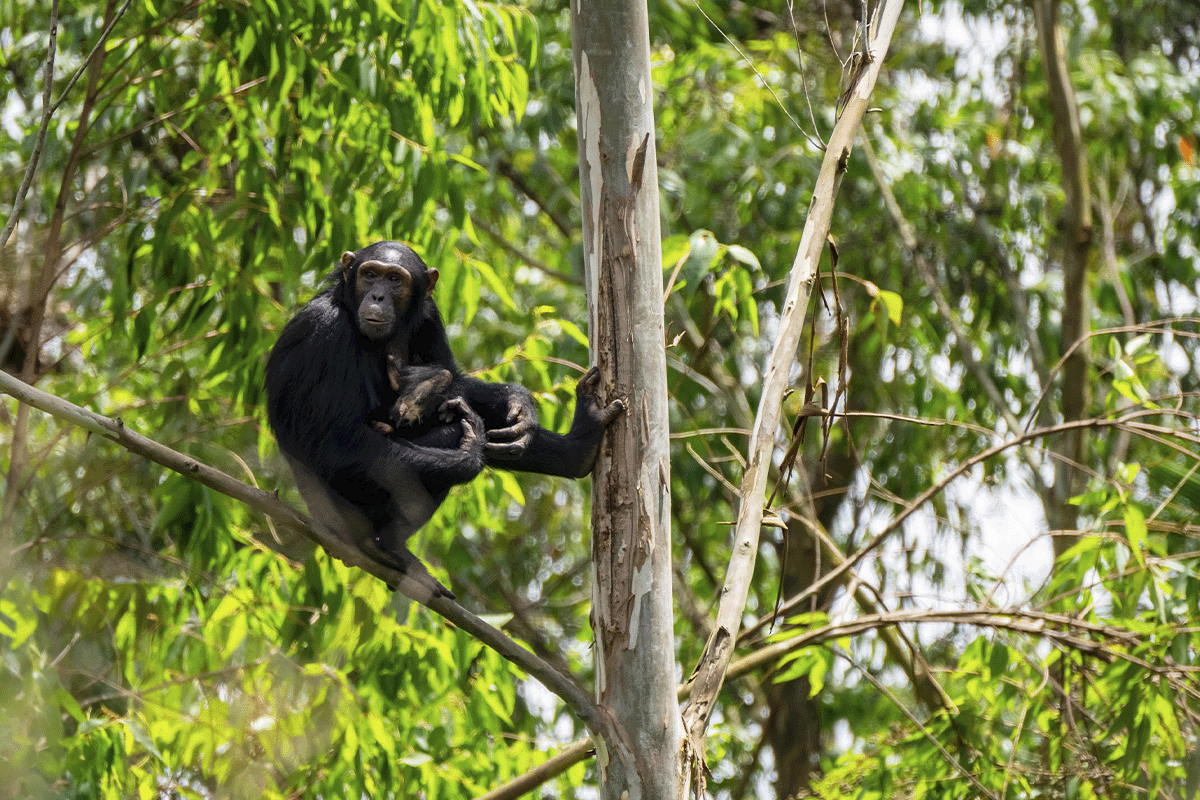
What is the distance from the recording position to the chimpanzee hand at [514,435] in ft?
12.3

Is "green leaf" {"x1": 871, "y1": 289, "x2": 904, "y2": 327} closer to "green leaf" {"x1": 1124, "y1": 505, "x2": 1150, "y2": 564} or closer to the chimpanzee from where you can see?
"green leaf" {"x1": 1124, "y1": 505, "x2": 1150, "y2": 564}

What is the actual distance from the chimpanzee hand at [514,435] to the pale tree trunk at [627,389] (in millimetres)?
596

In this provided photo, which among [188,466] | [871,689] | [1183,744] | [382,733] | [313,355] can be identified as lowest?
[871,689]

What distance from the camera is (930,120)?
28.6 feet

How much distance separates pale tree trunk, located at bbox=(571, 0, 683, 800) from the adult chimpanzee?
362 millimetres

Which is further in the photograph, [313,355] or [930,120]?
[930,120]

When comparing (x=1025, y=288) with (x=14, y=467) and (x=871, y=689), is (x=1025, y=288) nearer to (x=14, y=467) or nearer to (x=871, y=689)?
(x=871, y=689)

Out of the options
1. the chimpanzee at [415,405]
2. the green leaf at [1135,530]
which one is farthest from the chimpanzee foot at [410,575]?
the green leaf at [1135,530]

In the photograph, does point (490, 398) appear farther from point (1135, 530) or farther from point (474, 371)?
point (1135, 530)

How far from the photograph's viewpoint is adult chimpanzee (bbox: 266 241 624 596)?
12.1 ft

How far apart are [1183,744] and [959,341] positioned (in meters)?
4.34

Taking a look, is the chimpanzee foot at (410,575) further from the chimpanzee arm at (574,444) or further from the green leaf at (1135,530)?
the green leaf at (1135,530)

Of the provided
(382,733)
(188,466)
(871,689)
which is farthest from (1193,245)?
(188,466)

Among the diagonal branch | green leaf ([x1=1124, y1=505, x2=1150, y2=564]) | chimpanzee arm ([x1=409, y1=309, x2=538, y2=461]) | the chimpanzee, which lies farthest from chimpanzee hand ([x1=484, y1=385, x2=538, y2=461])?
green leaf ([x1=1124, y1=505, x2=1150, y2=564])
